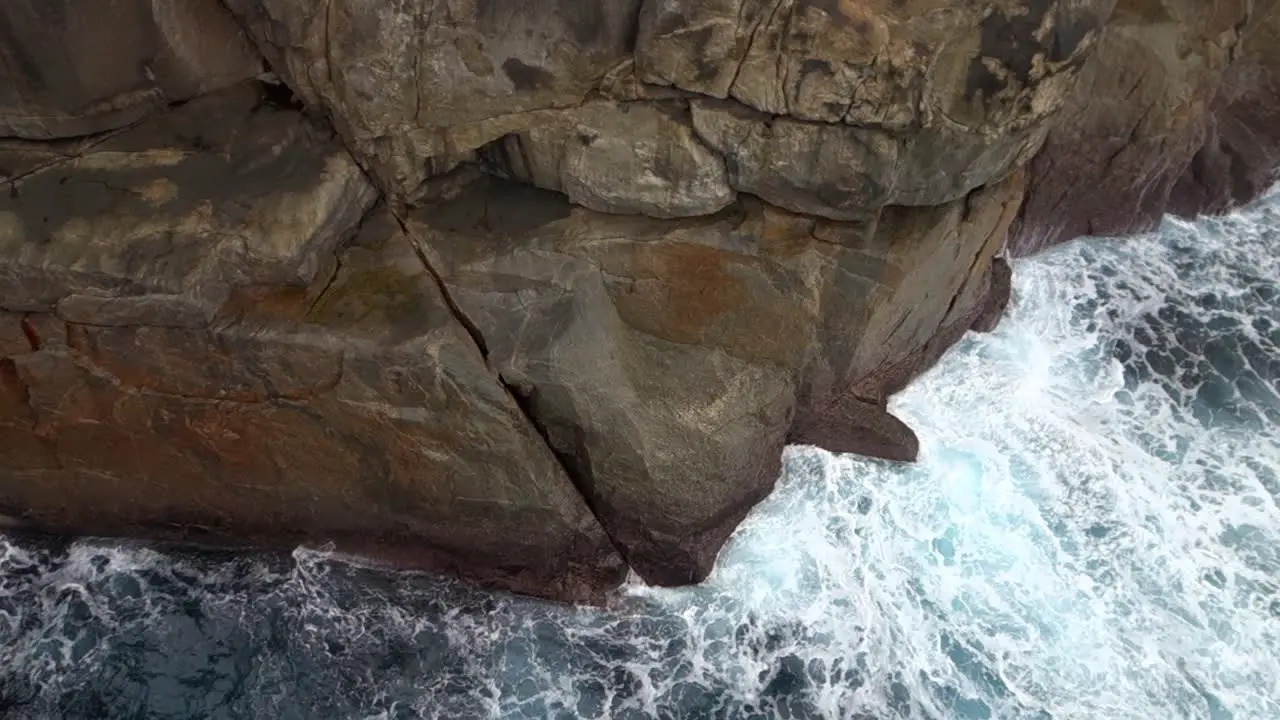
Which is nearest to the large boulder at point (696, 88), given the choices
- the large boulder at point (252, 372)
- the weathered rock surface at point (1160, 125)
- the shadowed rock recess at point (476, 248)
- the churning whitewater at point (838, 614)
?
the shadowed rock recess at point (476, 248)

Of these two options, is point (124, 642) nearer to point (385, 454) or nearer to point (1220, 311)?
point (385, 454)

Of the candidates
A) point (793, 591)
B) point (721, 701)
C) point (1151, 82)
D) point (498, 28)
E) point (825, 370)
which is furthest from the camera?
point (1151, 82)

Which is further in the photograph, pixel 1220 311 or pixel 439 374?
pixel 1220 311

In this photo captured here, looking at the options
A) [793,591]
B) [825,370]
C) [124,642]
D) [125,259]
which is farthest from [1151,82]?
[124,642]

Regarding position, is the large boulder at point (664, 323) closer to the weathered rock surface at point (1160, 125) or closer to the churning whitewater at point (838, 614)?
the churning whitewater at point (838, 614)

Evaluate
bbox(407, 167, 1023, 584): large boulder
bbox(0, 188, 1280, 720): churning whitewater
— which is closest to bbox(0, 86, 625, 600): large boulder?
bbox(407, 167, 1023, 584): large boulder
